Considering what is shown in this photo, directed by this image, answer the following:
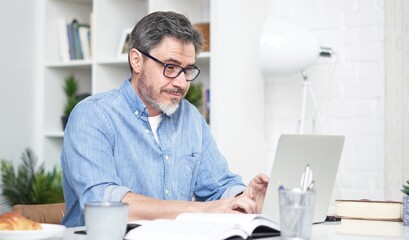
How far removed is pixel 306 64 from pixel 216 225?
5.77ft

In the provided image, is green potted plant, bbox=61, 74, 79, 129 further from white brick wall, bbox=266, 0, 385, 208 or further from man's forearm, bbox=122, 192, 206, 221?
man's forearm, bbox=122, 192, 206, 221

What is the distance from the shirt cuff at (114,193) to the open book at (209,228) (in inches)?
13.9

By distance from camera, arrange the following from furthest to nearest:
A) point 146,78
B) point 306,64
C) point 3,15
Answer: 1. point 3,15
2. point 306,64
3. point 146,78

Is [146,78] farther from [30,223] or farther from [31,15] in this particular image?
[31,15]

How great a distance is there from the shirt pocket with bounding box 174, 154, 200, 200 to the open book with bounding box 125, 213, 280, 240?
0.68m

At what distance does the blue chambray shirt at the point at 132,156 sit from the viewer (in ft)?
6.64

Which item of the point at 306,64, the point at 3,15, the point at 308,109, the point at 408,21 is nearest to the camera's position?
the point at 408,21

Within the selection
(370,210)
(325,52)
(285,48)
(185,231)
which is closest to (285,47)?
(285,48)

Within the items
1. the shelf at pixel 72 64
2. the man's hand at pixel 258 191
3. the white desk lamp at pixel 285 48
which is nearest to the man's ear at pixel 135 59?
the man's hand at pixel 258 191

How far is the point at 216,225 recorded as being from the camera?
148 cm

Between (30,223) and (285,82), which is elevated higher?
(285,82)

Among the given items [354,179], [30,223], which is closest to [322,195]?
[30,223]

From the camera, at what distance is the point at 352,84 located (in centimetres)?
327

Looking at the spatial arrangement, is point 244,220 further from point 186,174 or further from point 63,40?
point 63,40
